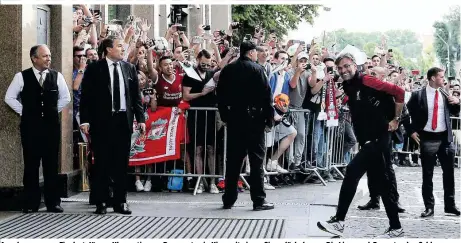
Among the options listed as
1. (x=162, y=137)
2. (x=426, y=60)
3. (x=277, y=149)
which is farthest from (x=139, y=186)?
(x=426, y=60)

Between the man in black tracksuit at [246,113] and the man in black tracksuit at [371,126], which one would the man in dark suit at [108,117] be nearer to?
the man in black tracksuit at [246,113]

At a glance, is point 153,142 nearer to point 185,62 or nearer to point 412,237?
point 185,62

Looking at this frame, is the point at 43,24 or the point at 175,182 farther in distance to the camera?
the point at 175,182

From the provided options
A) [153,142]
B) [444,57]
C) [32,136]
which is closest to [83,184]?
[153,142]

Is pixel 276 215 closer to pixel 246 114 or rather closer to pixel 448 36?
pixel 246 114

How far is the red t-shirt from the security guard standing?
243 cm

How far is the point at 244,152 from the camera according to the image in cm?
1133

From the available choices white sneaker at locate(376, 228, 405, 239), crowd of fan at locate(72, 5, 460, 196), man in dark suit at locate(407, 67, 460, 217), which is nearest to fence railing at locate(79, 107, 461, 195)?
crowd of fan at locate(72, 5, 460, 196)

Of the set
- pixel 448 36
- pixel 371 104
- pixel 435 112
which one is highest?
pixel 448 36

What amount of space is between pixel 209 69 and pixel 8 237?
4974 millimetres

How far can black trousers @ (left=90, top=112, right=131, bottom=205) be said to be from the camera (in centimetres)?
1070

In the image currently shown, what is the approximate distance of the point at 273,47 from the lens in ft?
54.8

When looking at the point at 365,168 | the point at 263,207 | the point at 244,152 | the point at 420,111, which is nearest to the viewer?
the point at 365,168

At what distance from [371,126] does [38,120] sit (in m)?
3.72
